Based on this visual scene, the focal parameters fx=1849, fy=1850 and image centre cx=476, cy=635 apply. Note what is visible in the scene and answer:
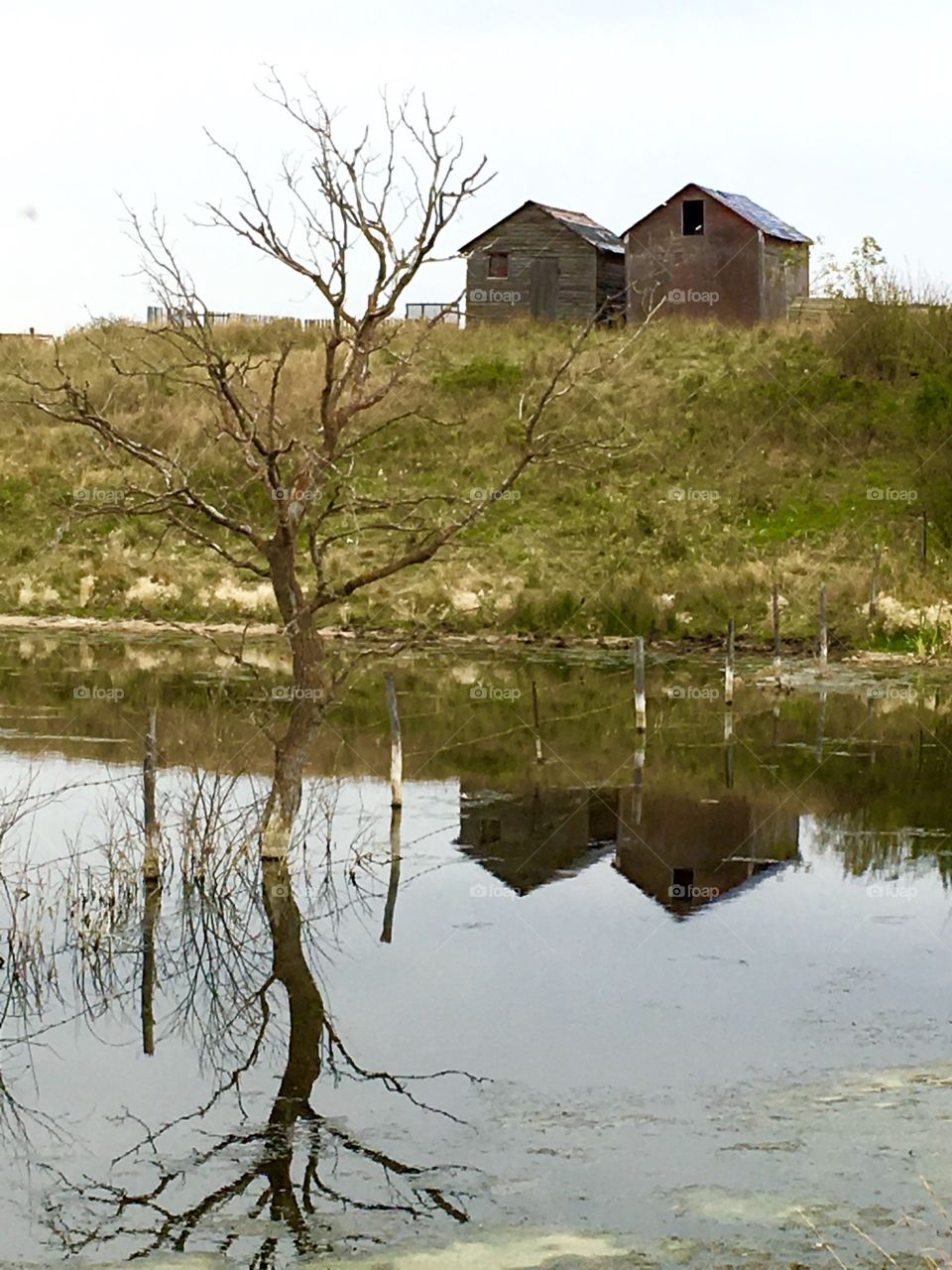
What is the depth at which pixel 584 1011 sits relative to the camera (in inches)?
666

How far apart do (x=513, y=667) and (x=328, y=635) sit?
610 centimetres

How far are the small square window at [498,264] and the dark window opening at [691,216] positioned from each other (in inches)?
257

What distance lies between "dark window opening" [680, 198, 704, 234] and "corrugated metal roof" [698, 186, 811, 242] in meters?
0.64

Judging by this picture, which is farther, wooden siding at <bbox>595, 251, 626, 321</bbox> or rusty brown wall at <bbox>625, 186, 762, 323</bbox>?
wooden siding at <bbox>595, 251, 626, 321</bbox>

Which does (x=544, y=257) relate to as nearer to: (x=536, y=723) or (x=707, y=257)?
(x=707, y=257)

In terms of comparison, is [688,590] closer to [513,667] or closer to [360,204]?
[513,667]

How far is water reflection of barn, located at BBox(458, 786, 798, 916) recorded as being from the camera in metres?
22.5

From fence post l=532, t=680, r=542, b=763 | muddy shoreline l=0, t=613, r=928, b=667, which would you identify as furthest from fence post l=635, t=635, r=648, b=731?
muddy shoreline l=0, t=613, r=928, b=667

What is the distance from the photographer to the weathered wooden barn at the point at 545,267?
6319 centimetres

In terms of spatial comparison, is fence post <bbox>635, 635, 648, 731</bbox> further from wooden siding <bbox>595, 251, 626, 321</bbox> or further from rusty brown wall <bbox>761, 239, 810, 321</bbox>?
wooden siding <bbox>595, 251, 626, 321</bbox>

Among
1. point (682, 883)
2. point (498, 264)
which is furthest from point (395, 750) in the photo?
point (498, 264)

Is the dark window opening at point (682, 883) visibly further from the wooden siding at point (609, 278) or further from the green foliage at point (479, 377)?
the wooden siding at point (609, 278)

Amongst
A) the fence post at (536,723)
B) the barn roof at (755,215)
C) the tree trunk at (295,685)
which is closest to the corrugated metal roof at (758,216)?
the barn roof at (755,215)

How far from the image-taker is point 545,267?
63.5 metres
